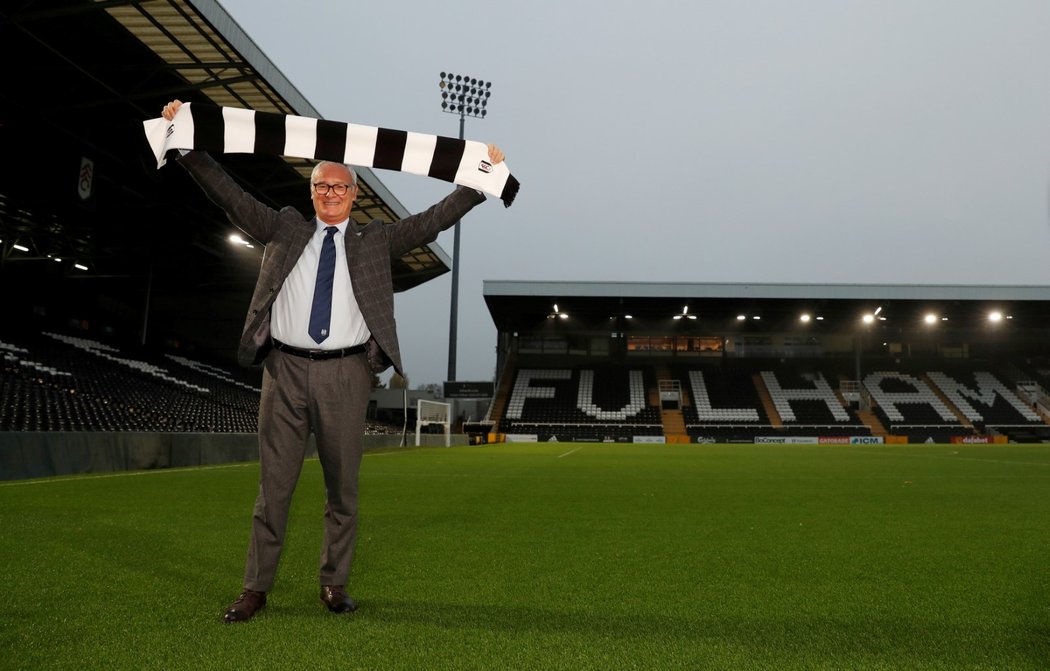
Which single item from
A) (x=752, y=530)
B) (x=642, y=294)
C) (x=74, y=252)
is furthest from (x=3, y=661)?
(x=642, y=294)

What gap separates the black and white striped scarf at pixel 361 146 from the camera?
297cm

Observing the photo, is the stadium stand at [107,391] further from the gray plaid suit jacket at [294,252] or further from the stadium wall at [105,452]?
the gray plaid suit jacket at [294,252]

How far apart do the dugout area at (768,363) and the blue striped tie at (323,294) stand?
2775 cm

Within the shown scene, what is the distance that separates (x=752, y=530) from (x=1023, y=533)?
1615 millimetres

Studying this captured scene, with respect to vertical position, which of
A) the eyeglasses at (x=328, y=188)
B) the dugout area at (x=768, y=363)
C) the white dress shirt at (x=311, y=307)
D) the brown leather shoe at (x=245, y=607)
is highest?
the dugout area at (x=768, y=363)

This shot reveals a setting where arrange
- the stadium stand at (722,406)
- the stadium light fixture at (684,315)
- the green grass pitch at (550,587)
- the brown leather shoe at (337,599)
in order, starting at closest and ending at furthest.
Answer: the green grass pitch at (550,587), the brown leather shoe at (337,599), the stadium stand at (722,406), the stadium light fixture at (684,315)

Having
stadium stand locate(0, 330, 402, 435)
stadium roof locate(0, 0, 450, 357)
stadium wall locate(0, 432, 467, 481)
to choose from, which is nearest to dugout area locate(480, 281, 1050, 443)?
stadium stand locate(0, 330, 402, 435)

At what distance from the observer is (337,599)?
2453mm

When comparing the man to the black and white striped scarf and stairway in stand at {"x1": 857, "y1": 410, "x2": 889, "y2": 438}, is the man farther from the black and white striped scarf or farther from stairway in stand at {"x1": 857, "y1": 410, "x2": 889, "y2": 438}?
stairway in stand at {"x1": 857, "y1": 410, "x2": 889, "y2": 438}

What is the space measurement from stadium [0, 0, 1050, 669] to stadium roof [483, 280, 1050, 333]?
354 mm

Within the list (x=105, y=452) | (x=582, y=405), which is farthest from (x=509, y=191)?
(x=582, y=405)

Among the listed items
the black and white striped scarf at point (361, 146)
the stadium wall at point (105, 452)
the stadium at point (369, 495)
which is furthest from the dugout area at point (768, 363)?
the black and white striped scarf at point (361, 146)

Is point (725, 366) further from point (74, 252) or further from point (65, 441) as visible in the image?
point (65, 441)

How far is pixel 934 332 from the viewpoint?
40.3 metres
